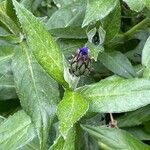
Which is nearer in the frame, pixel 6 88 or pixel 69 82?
pixel 69 82

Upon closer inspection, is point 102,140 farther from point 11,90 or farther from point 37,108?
point 11,90

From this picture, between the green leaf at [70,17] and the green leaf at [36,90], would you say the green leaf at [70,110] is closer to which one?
the green leaf at [36,90]

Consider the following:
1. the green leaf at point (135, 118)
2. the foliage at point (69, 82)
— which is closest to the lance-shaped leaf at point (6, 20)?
the foliage at point (69, 82)

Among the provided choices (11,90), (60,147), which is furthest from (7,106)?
(60,147)

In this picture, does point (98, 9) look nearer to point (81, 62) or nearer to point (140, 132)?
point (81, 62)

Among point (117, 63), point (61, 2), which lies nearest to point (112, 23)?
point (117, 63)

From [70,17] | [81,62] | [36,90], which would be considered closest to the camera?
[81,62]
